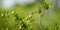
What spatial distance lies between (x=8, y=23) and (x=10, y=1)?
10.6 feet

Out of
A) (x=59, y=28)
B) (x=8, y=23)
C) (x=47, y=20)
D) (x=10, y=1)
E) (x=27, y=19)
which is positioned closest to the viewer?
(x=27, y=19)

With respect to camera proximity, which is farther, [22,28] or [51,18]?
[51,18]

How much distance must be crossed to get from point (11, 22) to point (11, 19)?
0.17 ft

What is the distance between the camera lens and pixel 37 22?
8.61 ft

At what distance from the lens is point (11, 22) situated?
271 centimetres

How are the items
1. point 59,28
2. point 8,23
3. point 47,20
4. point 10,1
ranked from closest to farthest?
point 59,28, point 8,23, point 47,20, point 10,1

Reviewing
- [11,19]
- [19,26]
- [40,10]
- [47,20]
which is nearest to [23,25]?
[19,26]

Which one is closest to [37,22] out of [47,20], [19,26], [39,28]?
[39,28]

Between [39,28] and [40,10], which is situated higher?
[40,10]

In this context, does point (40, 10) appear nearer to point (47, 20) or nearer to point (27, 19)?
point (27, 19)

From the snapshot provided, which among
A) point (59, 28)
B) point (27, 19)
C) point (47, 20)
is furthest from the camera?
point (47, 20)

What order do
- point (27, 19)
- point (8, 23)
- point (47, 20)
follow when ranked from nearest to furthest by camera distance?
1. point (27, 19)
2. point (8, 23)
3. point (47, 20)

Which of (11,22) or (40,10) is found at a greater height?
(40,10)

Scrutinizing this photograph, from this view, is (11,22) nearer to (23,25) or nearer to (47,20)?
(23,25)
